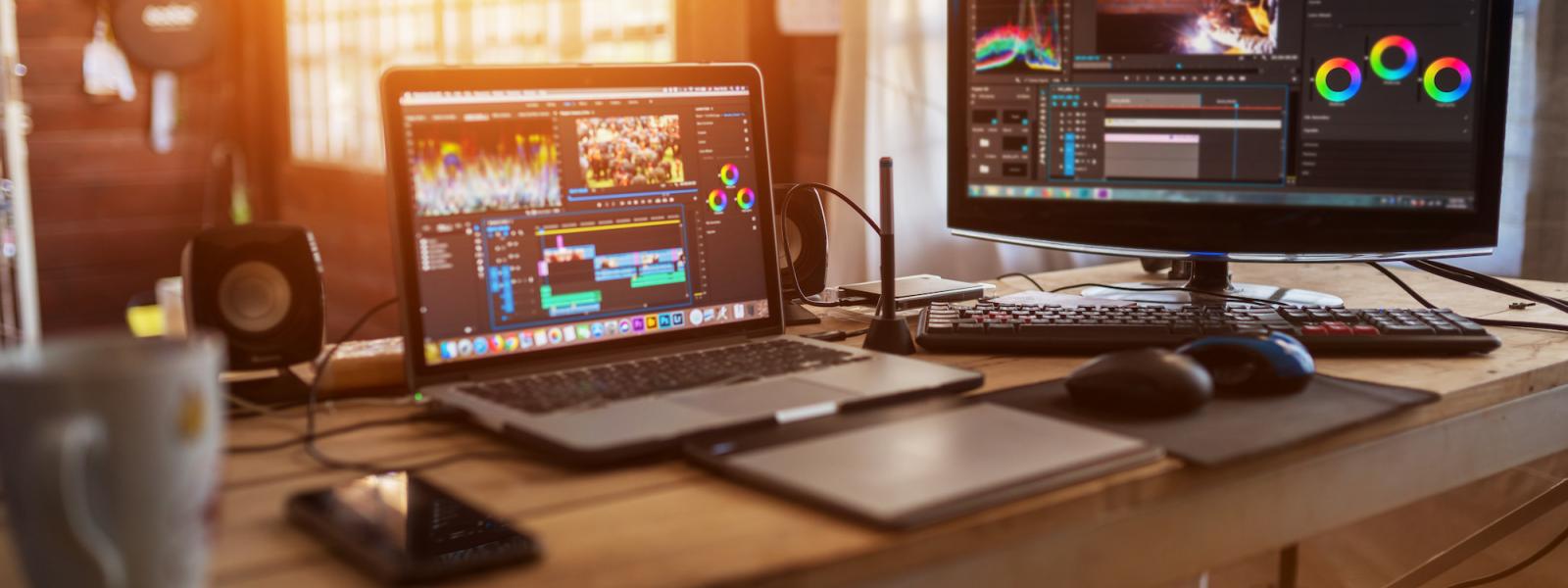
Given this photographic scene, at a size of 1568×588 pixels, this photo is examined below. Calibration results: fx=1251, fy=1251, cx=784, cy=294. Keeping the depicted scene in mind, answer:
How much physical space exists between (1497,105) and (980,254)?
3.94ft

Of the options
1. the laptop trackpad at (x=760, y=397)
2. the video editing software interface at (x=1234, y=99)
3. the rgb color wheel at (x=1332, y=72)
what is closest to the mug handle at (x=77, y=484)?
the laptop trackpad at (x=760, y=397)

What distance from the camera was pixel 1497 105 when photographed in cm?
119

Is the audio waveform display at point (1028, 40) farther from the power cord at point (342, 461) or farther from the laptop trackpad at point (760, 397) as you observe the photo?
the power cord at point (342, 461)

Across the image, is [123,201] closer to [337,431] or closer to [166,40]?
[166,40]

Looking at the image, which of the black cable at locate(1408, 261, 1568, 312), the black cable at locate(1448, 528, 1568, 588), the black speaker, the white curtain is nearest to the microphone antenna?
the black speaker

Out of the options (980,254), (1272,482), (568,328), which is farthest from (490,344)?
(980,254)

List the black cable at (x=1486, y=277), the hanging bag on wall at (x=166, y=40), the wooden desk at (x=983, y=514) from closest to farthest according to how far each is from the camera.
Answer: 1. the wooden desk at (x=983, y=514)
2. the black cable at (x=1486, y=277)
3. the hanging bag on wall at (x=166, y=40)

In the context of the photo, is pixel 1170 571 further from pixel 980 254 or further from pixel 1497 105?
pixel 980 254

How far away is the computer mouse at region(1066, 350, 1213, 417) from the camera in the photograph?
2.75 feet

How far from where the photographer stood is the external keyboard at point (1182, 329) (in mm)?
1062

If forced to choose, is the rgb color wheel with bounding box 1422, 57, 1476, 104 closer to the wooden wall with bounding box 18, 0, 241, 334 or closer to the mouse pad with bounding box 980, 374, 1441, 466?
the mouse pad with bounding box 980, 374, 1441, 466

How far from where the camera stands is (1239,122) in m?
1.25

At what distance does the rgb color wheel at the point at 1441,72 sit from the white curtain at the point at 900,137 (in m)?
1.14

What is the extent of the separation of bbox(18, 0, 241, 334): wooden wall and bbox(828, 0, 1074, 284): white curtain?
11.9ft
